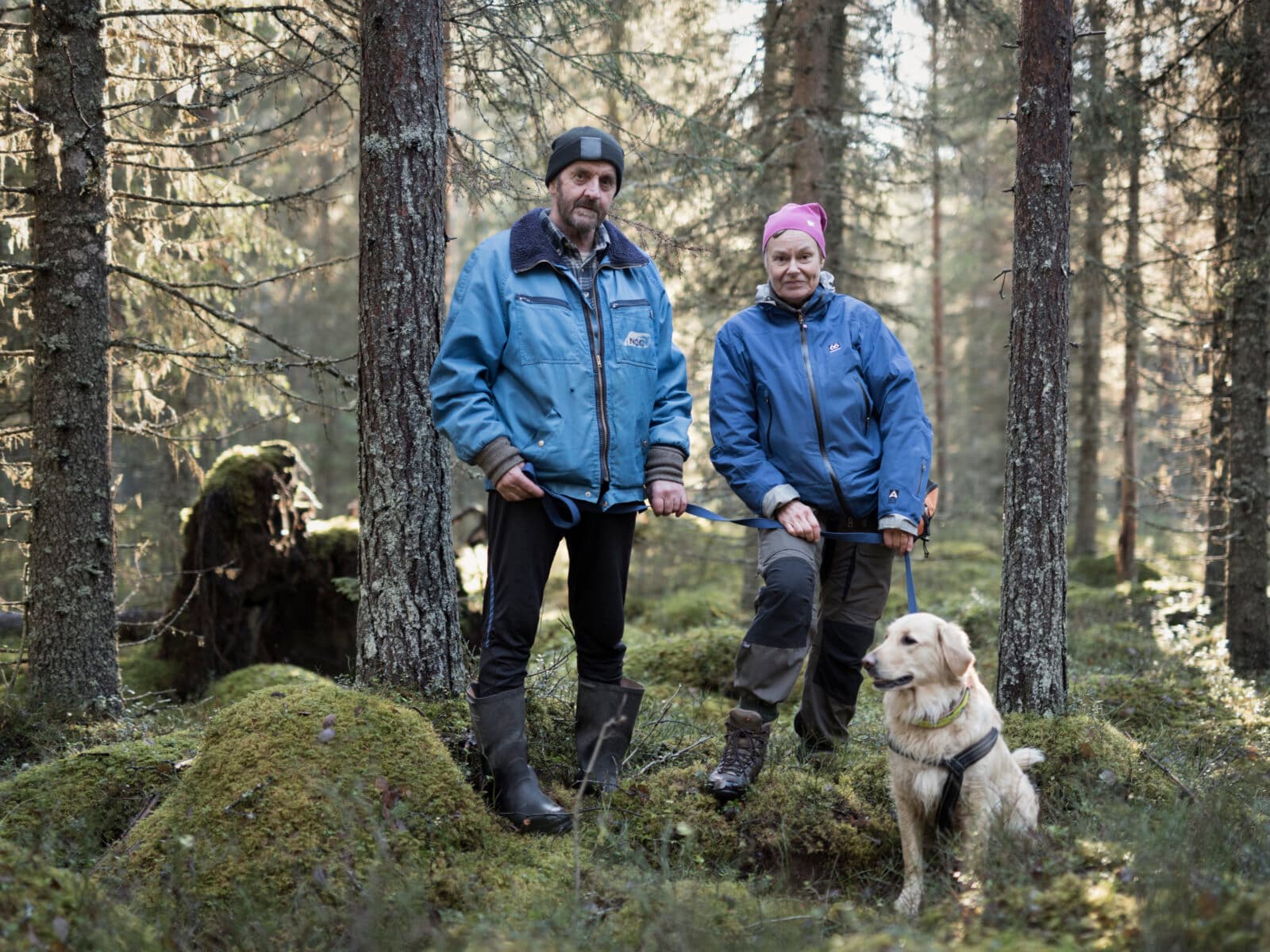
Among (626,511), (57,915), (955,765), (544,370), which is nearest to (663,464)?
(626,511)

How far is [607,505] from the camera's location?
4195 millimetres

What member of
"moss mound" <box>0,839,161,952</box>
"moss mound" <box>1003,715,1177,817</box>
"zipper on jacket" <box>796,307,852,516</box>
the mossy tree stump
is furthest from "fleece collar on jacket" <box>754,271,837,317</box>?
the mossy tree stump

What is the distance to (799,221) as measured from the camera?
15.6 ft

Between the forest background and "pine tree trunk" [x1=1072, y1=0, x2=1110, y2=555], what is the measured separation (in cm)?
6

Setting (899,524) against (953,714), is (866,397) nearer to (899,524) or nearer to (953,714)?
(899,524)

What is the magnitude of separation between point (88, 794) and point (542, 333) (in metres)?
3.10

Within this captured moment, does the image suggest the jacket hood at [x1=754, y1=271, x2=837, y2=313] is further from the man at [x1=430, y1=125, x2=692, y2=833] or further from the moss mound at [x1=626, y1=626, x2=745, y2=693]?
the moss mound at [x1=626, y1=626, x2=745, y2=693]

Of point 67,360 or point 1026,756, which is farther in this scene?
point 67,360

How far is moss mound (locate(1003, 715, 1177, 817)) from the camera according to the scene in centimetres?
441

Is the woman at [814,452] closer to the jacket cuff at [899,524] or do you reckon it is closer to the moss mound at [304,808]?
the jacket cuff at [899,524]

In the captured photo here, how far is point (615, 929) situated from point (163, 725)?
4.42 metres

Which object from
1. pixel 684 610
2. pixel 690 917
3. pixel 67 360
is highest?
pixel 67 360

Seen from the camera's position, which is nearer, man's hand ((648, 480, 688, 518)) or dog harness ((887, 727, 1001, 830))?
dog harness ((887, 727, 1001, 830))

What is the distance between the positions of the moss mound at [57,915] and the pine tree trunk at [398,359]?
6.06 feet
